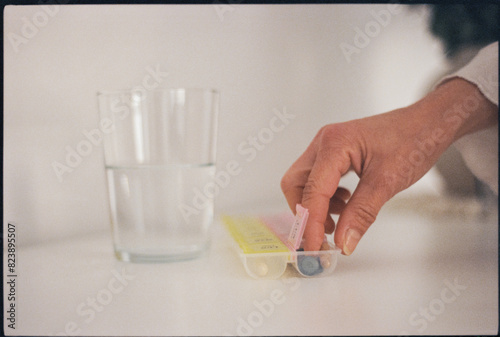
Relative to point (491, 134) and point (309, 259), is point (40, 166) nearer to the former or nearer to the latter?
point (309, 259)

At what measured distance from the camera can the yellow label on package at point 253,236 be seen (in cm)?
53

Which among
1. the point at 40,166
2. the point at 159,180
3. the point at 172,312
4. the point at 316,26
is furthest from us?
the point at 316,26

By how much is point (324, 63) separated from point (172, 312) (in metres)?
0.62

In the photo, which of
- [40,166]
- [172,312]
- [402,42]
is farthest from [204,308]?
[402,42]

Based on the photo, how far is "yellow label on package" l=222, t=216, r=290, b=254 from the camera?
1.75ft

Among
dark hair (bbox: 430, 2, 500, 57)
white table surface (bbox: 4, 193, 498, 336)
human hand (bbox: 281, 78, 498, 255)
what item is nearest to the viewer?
white table surface (bbox: 4, 193, 498, 336)

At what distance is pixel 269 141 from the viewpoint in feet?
3.17

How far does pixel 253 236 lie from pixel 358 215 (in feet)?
0.43

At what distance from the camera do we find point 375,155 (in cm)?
62

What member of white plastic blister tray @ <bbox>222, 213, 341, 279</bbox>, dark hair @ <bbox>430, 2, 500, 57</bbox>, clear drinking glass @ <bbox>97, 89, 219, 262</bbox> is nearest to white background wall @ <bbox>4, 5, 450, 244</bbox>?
dark hair @ <bbox>430, 2, 500, 57</bbox>

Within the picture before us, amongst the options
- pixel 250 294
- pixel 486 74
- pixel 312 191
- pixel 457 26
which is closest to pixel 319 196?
pixel 312 191

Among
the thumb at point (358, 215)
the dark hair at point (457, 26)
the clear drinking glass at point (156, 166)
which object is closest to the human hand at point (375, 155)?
the thumb at point (358, 215)

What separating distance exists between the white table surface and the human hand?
0.07 meters

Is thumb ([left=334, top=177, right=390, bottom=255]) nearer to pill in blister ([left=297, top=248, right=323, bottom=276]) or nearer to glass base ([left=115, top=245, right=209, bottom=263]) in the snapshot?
pill in blister ([left=297, top=248, right=323, bottom=276])
